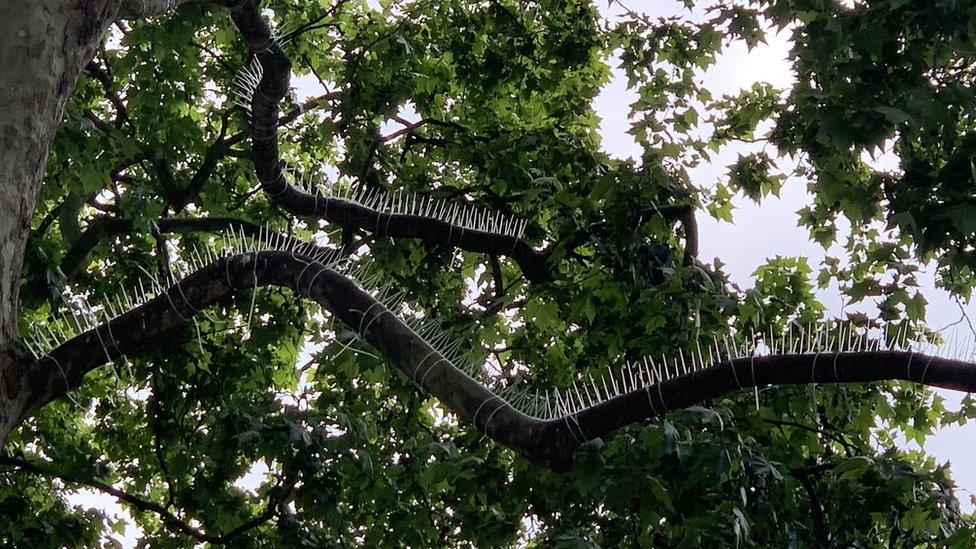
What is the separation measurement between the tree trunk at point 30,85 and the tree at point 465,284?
0.01m

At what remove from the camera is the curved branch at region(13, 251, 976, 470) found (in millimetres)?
3691

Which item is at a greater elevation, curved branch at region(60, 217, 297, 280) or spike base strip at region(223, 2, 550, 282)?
curved branch at region(60, 217, 297, 280)

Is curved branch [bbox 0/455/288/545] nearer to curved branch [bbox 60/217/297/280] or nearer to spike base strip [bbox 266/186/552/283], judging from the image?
curved branch [bbox 60/217/297/280]

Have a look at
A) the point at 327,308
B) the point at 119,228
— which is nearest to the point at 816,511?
the point at 327,308

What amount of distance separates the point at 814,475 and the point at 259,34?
340 cm

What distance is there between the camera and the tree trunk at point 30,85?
10.8ft

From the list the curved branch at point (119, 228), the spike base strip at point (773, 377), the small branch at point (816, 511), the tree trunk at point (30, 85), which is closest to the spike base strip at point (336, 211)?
the curved branch at point (119, 228)

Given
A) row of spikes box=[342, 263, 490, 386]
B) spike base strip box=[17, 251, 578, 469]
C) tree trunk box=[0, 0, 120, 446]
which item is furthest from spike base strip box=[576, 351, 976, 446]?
tree trunk box=[0, 0, 120, 446]

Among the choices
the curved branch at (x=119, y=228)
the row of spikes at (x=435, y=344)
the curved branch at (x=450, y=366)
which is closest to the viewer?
the curved branch at (x=450, y=366)

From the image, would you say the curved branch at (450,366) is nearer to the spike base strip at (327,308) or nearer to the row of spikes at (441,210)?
the spike base strip at (327,308)

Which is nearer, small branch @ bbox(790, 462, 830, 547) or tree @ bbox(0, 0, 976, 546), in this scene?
tree @ bbox(0, 0, 976, 546)

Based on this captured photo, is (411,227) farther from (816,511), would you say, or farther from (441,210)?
(816,511)

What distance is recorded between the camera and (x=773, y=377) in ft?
12.4

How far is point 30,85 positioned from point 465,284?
193 inches
